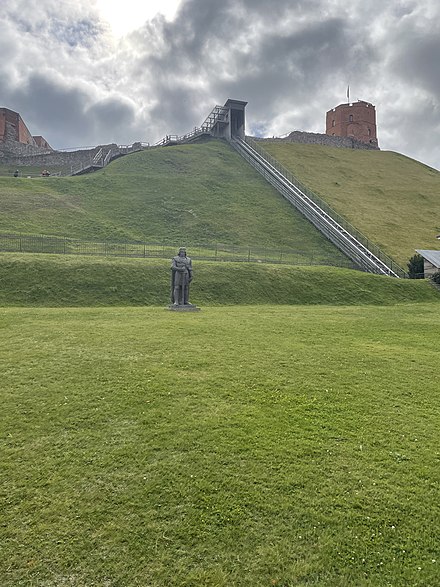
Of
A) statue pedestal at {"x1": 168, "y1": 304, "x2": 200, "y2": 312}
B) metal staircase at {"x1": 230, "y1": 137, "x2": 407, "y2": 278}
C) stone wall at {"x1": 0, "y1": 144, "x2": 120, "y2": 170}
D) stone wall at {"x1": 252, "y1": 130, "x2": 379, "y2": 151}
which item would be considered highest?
stone wall at {"x1": 252, "y1": 130, "x2": 379, "y2": 151}

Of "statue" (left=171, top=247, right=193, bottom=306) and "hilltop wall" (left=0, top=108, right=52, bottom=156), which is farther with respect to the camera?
"hilltop wall" (left=0, top=108, right=52, bottom=156)

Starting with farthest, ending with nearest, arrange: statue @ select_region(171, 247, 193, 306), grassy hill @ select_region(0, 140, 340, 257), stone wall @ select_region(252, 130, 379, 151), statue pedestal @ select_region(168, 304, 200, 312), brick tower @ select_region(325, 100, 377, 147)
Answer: brick tower @ select_region(325, 100, 377, 147) → stone wall @ select_region(252, 130, 379, 151) → grassy hill @ select_region(0, 140, 340, 257) → statue pedestal @ select_region(168, 304, 200, 312) → statue @ select_region(171, 247, 193, 306)

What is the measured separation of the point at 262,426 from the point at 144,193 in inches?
1900

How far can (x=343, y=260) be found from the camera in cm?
3934

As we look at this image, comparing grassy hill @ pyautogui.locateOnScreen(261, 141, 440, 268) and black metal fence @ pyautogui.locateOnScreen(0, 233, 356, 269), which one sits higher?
grassy hill @ pyautogui.locateOnScreen(261, 141, 440, 268)

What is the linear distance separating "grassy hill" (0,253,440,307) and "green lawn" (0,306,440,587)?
1132cm

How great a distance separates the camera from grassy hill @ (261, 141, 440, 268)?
47.4 metres

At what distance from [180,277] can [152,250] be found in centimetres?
1464

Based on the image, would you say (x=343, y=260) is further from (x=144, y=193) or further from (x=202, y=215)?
(x=144, y=193)

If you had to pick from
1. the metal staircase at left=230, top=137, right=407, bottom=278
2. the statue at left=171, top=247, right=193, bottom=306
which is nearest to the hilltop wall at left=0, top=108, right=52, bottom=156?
the metal staircase at left=230, top=137, right=407, bottom=278

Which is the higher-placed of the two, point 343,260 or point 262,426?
point 343,260

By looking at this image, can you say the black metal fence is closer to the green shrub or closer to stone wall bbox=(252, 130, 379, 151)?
the green shrub

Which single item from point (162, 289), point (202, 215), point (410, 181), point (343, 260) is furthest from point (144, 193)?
point (410, 181)

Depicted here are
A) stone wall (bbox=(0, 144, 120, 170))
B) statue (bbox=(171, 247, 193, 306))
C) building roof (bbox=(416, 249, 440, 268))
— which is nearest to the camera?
statue (bbox=(171, 247, 193, 306))
